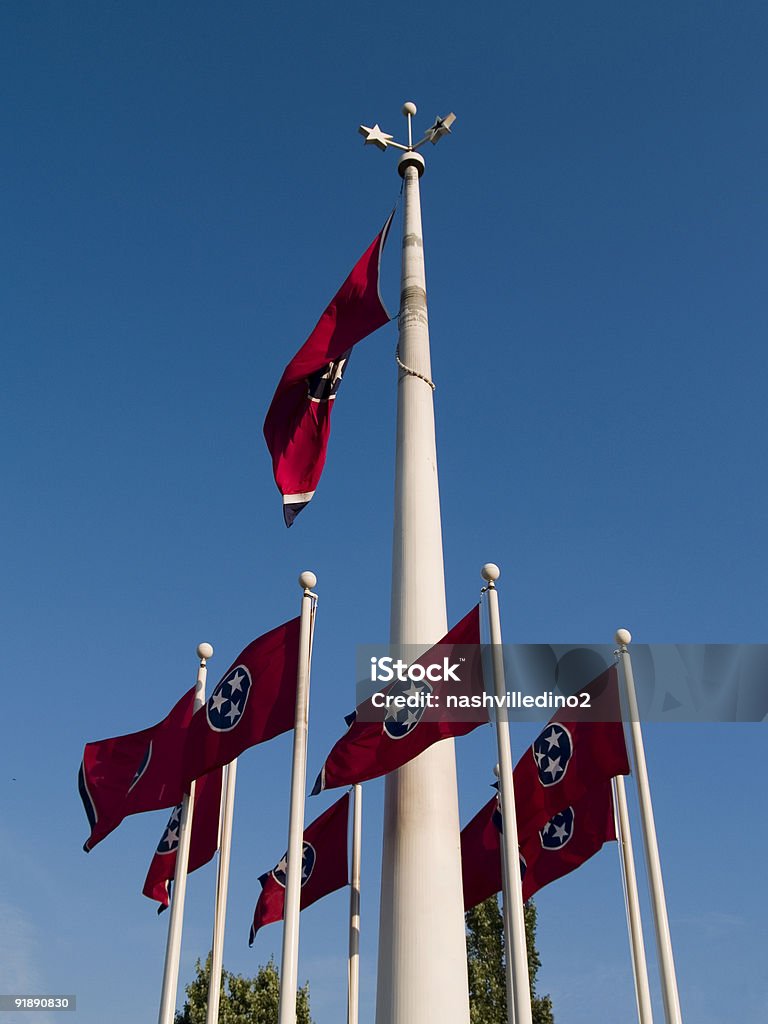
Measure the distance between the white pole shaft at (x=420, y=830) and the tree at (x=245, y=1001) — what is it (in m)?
30.3

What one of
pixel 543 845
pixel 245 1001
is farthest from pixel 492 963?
pixel 543 845

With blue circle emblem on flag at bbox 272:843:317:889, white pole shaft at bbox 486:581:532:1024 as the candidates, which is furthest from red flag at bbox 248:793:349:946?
white pole shaft at bbox 486:581:532:1024

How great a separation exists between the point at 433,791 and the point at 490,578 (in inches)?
164

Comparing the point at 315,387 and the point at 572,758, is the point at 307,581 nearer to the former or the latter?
the point at 572,758

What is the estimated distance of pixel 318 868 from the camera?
821 inches

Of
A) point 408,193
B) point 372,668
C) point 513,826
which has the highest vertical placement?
point 408,193

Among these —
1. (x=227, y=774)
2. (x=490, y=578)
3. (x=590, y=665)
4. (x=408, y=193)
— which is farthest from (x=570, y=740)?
(x=408, y=193)

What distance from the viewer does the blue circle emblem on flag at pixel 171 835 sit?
20344 millimetres

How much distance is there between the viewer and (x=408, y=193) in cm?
3017

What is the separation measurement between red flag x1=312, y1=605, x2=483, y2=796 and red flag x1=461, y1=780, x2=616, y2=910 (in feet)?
14.2

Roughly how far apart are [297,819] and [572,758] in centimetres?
536

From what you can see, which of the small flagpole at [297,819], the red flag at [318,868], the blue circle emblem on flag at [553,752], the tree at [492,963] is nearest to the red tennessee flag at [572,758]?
the blue circle emblem on flag at [553,752]

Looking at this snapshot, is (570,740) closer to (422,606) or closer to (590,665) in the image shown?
(590,665)

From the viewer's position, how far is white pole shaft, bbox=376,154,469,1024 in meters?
17.5
